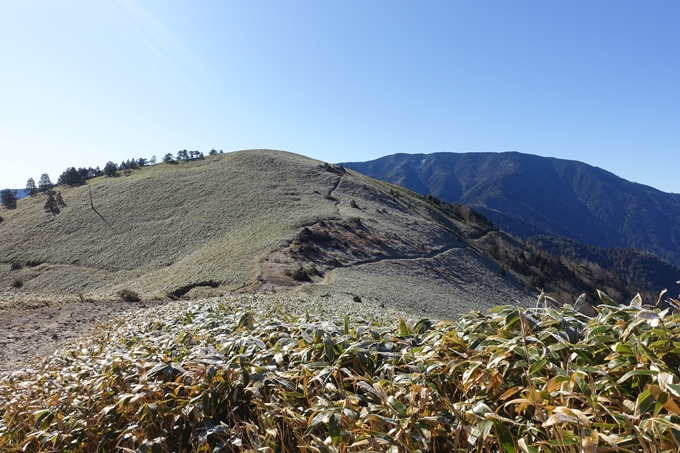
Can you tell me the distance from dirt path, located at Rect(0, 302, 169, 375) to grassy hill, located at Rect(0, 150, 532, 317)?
4.86m

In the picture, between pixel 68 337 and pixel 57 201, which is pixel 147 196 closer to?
pixel 57 201

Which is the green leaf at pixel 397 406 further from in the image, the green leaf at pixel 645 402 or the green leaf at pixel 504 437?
the green leaf at pixel 645 402

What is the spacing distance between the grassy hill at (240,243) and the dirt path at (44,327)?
191 inches

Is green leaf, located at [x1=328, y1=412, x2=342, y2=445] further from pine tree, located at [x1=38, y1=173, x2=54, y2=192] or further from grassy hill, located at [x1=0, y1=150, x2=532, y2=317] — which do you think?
pine tree, located at [x1=38, y1=173, x2=54, y2=192]

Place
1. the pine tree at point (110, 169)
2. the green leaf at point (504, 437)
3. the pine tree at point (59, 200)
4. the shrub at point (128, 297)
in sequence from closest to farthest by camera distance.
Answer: the green leaf at point (504, 437)
the shrub at point (128, 297)
the pine tree at point (59, 200)
the pine tree at point (110, 169)

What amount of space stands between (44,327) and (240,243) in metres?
18.0

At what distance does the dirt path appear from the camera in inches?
372

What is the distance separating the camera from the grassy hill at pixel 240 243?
2353cm

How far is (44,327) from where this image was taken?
12.2 m

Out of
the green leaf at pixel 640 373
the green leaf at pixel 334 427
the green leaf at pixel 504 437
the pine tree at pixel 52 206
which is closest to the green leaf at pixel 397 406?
the green leaf at pixel 334 427

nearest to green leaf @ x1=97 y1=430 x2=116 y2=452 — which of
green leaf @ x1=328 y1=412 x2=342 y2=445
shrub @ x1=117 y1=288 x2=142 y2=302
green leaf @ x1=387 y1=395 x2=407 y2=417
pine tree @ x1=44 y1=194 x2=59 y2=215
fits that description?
green leaf @ x1=328 y1=412 x2=342 y2=445

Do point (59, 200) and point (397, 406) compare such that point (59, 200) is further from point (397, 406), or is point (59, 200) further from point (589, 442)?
point (589, 442)

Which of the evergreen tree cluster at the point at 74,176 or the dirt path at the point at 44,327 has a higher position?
the evergreen tree cluster at the point at 74,176

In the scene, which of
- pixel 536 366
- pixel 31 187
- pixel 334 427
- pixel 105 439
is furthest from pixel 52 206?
pixel 536 366
